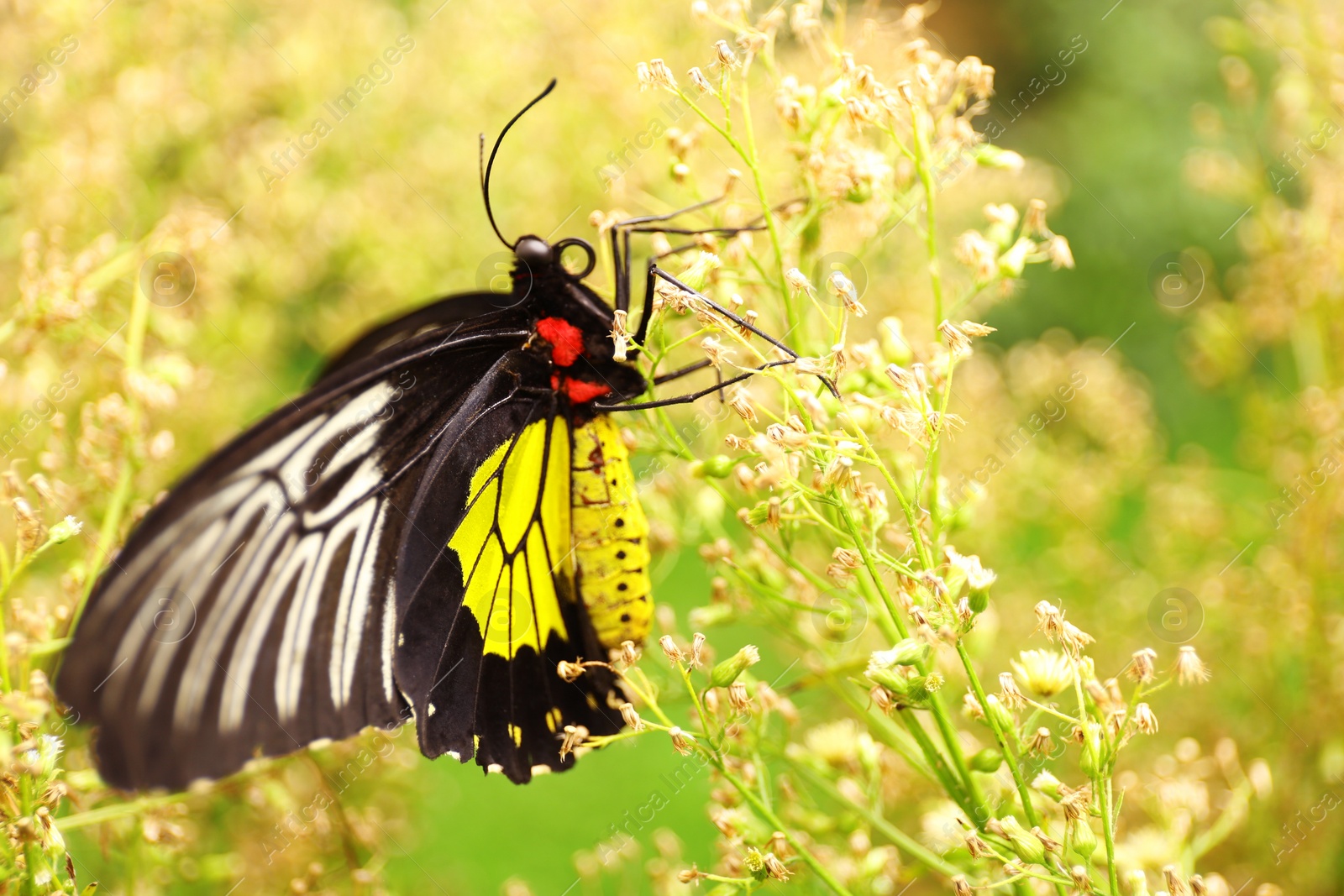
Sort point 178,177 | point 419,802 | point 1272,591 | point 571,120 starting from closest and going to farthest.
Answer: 1. point 1272,591
2. point 419,802
3. point 178,177
4. point 571,120

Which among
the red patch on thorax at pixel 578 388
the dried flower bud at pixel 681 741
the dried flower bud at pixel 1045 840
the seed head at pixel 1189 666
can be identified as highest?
the red patch on thorax at pixel 578 388

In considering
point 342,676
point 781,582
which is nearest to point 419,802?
point 342,676

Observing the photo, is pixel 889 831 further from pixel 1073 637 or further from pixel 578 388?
pixel 578 388

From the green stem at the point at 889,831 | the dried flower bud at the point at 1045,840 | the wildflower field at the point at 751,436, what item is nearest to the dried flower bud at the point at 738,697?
the wildflower field at the point at 751,436

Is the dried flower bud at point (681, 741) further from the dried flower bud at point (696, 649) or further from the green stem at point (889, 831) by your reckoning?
the green stem at point (889, 831)

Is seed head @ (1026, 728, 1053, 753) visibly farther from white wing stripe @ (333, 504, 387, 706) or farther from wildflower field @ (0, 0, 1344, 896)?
white wing stripe @ (333, 504, 387, 706)

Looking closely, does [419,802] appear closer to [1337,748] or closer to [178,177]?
[178,177]
